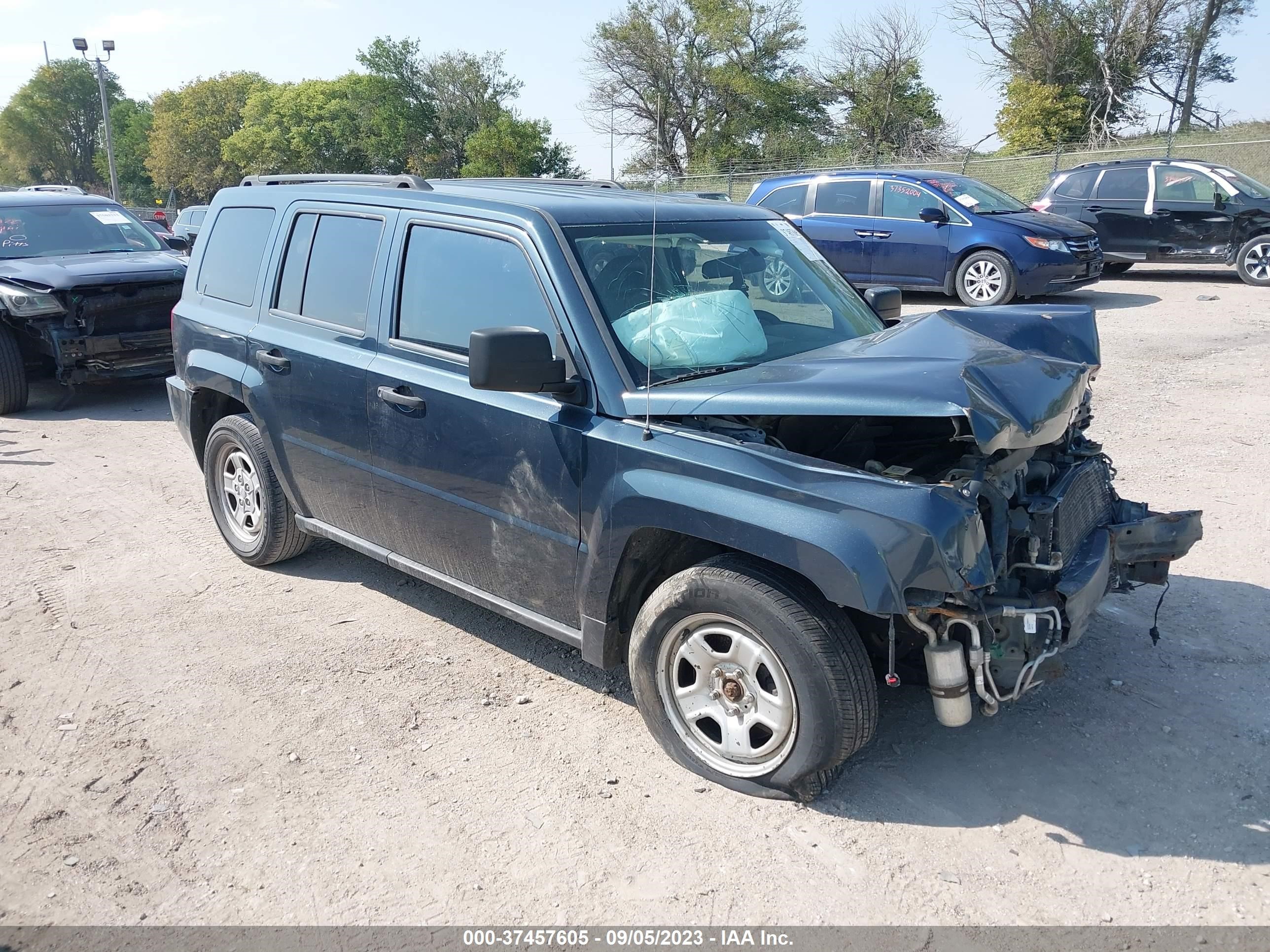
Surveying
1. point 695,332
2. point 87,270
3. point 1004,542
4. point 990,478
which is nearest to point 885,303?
point 695,332

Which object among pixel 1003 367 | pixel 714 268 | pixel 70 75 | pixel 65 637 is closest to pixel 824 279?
pixel 714 268

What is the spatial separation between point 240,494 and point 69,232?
6.24 m

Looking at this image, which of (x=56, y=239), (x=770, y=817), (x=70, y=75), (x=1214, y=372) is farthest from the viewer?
(x=70, y=75)

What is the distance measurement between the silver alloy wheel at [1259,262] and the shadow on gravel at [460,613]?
14035mm

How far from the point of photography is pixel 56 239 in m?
9.77

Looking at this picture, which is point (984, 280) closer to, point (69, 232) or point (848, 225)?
point (848, 225)

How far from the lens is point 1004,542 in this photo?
10.5 feet

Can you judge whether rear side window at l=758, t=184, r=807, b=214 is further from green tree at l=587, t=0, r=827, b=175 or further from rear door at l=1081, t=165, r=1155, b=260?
green tree at l=587, t=0, r=827, b=175

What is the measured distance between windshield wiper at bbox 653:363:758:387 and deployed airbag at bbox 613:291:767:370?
0.9 inches

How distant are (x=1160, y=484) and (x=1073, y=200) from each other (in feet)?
35.7

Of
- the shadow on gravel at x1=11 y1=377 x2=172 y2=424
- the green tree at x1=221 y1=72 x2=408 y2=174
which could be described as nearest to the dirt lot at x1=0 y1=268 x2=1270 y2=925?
the shadow on gravel at x1=11 y1=377 x2=172 y2=424

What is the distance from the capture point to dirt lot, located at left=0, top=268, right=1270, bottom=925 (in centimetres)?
290

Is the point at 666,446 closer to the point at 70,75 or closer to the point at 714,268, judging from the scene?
the point at 714,268

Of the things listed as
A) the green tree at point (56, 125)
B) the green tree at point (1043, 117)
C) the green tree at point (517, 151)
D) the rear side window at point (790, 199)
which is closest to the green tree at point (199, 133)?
the green tree at point (56, 125)
